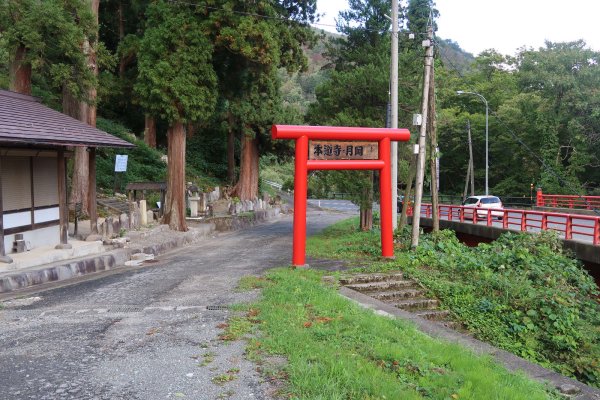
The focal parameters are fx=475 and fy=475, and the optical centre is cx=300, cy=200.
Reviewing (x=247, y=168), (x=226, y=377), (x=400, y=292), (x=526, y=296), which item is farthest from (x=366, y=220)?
(x=226, y=377)

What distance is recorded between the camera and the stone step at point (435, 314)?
907 cm

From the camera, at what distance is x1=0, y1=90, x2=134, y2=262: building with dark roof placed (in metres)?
11.1

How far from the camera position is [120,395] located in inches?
182

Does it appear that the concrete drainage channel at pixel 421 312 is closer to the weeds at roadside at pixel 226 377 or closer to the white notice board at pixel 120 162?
the weeds at roadside at pixel 226 377

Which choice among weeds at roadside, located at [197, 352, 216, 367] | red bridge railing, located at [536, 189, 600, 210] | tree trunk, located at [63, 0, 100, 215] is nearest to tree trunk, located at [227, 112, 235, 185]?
tree trunk, located at [63, 0, 100, 215]

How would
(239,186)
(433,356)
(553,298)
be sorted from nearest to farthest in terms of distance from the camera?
(433,356) < (553,298) < (239,186)

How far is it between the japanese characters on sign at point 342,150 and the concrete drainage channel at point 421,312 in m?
2.91

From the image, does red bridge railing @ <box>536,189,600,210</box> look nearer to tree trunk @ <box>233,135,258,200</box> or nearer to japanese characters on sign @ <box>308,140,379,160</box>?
japanese characters on sign @ <box>308,140,379,160</box>

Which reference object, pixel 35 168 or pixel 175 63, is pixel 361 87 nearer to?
pixel 175 63

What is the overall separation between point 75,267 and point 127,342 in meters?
6.19

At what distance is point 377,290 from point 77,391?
6.64 meters

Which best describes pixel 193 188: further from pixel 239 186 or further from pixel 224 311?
pixel 224 311

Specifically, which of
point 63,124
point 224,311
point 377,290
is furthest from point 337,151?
point 63,124

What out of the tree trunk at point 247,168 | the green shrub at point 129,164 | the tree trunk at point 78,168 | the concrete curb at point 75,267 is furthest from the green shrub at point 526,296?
the tree trunk at point 247,168
